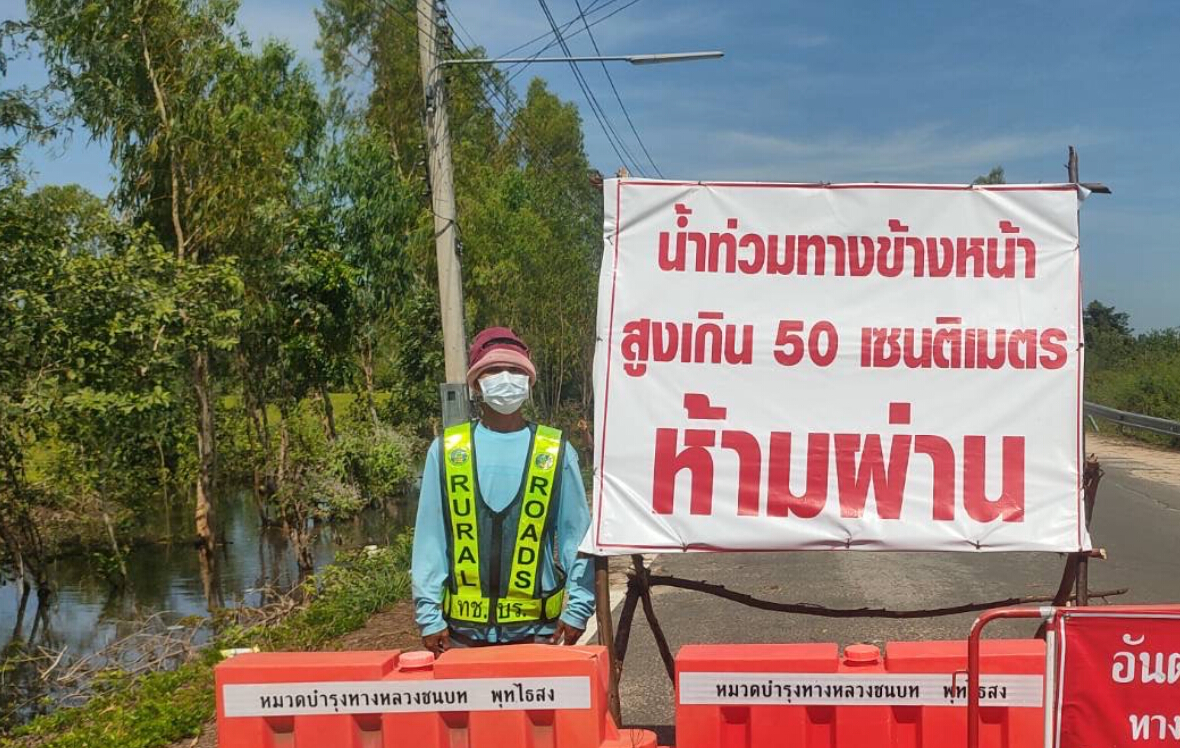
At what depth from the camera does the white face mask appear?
4.18m

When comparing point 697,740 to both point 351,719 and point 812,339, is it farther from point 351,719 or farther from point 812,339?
point 812,339

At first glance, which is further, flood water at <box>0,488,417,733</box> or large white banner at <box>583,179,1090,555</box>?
flood water at <box>0,488,417,733</box>

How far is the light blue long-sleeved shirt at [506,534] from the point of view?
13.3 feet

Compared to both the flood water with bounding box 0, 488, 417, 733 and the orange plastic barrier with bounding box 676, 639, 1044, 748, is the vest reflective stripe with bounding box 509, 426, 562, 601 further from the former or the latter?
the flood water with bounding box 0, 488, 417, 733

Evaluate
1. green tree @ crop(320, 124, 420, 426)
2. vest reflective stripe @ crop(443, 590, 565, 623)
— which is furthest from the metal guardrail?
vest reflective stripe @ crop(443, 590, 565, 623)

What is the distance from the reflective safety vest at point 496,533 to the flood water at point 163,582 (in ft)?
35.2

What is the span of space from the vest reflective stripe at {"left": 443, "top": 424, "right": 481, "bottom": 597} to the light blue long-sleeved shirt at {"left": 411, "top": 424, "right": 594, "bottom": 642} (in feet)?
0.13

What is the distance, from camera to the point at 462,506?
404cm

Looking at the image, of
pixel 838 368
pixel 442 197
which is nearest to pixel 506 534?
pixel 838 368

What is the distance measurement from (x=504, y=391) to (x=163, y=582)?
65.3 feet

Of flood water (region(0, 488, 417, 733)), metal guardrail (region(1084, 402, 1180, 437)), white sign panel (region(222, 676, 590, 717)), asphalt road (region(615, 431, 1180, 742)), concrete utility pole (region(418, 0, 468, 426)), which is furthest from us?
metal guardrail (region(1084, 402, 1180, 437))

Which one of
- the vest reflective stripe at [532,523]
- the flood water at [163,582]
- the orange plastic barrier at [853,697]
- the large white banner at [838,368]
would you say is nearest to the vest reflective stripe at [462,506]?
the vest reflective stripe at [532,523]

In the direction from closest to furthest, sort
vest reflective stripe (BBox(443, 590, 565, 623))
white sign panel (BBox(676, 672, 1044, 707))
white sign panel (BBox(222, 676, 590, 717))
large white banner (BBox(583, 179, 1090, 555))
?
1. white sign panel (BBox(222, 676, 590, 717))
2. white sign panel (BBox(676, 672, 1044, 707))
3. vest reflective stripe (BBox(443, 590, 565, 623))
4. large white banner (BBox(583, 179, 1090, 555))

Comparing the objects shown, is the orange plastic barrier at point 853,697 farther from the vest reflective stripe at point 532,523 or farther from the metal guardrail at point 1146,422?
the metal guardrail at point 1146,422
